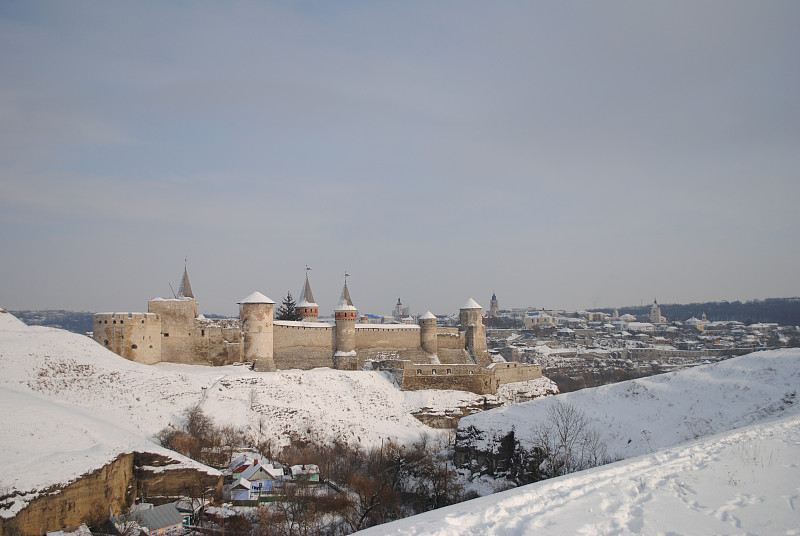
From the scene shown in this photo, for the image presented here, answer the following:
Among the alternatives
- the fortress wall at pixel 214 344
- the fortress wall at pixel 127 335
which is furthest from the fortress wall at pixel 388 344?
the fortress wall at pixel 127 335

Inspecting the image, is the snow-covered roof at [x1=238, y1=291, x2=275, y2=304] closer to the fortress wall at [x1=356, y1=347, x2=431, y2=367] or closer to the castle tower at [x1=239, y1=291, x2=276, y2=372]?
the castle tower at [x1=239, y1=291, x2=276, y2=372]

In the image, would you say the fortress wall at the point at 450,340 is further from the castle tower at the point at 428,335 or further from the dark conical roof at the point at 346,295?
the dark conical roof at the point at 346,295

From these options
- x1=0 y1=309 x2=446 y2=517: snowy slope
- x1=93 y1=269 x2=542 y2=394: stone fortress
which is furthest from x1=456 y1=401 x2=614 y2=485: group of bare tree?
x1=93 y1=269 x2=542 y2=394: stone fortress

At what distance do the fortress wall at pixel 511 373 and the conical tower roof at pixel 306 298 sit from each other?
1674 centimetres

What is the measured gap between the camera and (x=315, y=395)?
105 feet

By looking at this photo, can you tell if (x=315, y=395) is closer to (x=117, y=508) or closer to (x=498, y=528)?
(x=117, y=508)

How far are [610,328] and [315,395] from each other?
12860cm

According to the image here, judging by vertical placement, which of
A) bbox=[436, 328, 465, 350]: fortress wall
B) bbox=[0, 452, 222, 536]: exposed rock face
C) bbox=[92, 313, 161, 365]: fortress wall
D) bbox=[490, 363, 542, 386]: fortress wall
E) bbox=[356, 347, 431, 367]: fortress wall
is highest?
bbox=[92, 313, 161, 365]: fortress wall

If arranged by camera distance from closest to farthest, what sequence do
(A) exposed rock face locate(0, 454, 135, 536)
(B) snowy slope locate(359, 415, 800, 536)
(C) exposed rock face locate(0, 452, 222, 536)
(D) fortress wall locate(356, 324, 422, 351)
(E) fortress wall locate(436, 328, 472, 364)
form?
1. (B) snowy slope locate(359, 415, 800, 536)
2. (A) exposed rock face locate(0, 454, 135, 536)
3. (C) exposed rock face locate(0, 452, 222, 536)
4. (D) fortress wall locate(356, 324, 422, 351)
5. (E) fortress wall locate(436, 328, 472, 364)

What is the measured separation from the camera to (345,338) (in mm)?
39031

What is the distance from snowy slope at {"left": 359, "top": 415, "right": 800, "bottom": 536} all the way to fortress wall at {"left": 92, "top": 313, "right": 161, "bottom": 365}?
97.4 feet

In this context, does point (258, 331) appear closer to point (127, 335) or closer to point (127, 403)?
point (127, 335)

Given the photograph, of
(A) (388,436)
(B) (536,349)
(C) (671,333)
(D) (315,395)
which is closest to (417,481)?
(A) (388,436)

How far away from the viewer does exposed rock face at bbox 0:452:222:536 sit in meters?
16.0
